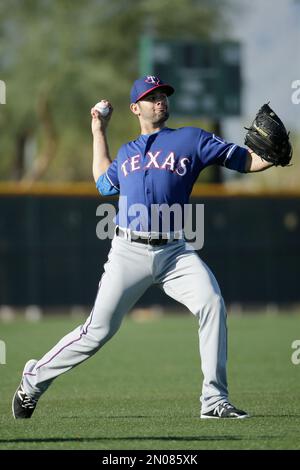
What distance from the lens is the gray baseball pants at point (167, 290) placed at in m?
5.73

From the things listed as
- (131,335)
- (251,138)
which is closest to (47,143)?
(131,335)

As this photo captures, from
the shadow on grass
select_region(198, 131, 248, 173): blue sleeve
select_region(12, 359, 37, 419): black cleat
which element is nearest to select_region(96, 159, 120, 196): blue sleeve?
select_region(198, 131, 248, 173): blue sleeve

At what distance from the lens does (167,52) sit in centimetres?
1869

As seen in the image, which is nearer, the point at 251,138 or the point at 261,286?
the point at 251,138

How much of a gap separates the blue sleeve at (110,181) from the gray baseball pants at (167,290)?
0.41m

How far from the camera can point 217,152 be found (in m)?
5.88

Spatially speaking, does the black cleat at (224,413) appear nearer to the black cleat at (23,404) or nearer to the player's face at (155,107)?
the black cleat at (23,404)

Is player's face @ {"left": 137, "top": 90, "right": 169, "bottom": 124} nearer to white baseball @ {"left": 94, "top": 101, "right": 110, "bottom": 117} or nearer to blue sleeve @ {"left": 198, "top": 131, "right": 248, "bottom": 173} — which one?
blue sleeve @ {"left": 198, "top": 131, "right": 248, "bottom": 173}

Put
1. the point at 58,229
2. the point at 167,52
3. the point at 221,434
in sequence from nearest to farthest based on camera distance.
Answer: the point at 221,434 → the point at 58,229 → the point at 167,52

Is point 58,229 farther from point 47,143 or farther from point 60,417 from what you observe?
point 47,143

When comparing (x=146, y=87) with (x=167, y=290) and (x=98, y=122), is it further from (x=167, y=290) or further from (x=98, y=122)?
(x=167, y=290)

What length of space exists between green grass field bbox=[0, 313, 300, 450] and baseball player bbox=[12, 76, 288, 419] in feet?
0.88

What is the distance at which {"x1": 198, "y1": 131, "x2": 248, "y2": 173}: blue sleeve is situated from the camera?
5.88 m
